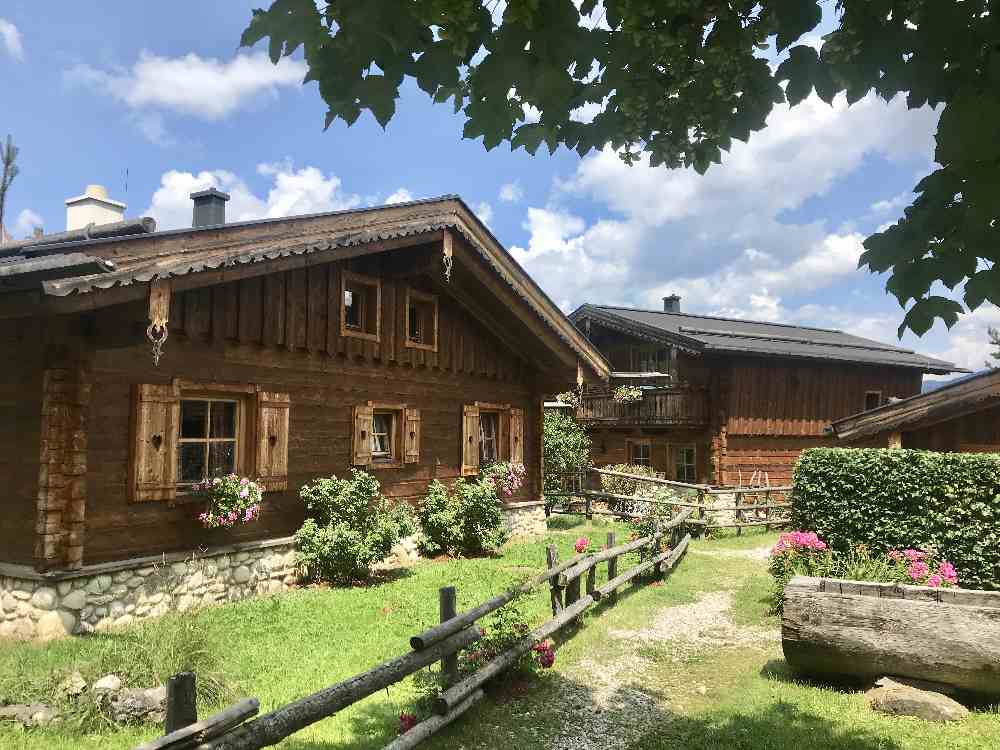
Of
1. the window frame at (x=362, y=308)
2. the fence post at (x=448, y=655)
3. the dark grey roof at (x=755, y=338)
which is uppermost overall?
the dark grey roof at (x=755, y=338)

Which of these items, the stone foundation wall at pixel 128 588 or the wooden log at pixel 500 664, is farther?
the stone foundation wall at pixel 128 588

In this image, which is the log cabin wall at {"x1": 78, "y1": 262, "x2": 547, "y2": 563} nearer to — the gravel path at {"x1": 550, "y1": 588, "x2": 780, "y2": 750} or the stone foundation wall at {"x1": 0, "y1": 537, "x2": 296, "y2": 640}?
the stone foundation wall at {"x1": 0, "y1": 537, "x2": 296, "y2": 640}

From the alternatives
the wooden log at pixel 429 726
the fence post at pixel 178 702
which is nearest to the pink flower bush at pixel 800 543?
the wooden log at pixel 429 726

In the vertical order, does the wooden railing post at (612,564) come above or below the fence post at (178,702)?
below

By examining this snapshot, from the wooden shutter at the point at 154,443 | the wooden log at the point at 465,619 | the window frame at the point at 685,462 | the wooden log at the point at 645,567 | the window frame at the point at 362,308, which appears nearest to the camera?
the wooden log at the point at 465,619

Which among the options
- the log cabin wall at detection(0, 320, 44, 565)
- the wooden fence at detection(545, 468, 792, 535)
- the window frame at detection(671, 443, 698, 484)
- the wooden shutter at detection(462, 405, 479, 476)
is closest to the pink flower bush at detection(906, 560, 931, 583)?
the wooden fence at detection(545, 468, 792, 535)

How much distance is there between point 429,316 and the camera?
1437 cm

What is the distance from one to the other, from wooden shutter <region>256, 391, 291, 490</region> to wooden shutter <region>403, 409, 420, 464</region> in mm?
2953

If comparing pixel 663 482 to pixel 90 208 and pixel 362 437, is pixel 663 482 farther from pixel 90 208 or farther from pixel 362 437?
pixel 90 208

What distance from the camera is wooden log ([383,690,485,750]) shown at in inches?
199

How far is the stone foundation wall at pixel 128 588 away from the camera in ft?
26.5

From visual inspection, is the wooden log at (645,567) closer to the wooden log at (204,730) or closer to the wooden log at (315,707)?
the wooden log at (315,707)

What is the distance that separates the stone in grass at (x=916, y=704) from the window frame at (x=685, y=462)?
18.6 m

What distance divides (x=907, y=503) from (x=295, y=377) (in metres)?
10.0
